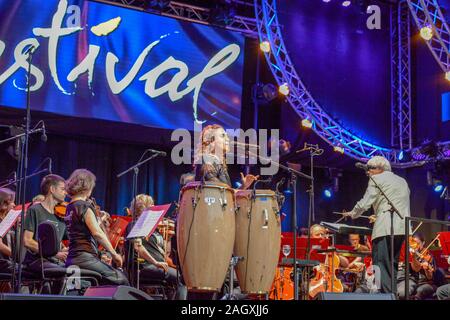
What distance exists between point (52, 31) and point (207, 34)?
2.68 metres

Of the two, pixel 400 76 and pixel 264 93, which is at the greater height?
pixel 400 76

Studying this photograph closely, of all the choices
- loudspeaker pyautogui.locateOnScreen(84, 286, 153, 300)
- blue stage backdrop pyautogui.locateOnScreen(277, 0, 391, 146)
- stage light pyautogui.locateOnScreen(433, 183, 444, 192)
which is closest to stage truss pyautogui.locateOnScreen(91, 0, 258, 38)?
blue stage backdrop pyautogui.locateOnScreen(277, 0, 391, 146)

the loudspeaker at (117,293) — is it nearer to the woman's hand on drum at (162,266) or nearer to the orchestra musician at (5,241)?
the orchestra musician at (5,241)

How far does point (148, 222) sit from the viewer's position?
238 inches

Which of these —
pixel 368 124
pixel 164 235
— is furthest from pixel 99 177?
pixel 368 124

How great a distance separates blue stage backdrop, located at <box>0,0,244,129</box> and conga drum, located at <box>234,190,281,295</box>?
467 cm

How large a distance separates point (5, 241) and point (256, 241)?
2825 millimetres

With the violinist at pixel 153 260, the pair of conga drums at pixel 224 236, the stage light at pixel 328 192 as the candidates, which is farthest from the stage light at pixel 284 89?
the pair of conga drums at pixel 224 236

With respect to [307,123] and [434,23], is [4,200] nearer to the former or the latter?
[307,123]

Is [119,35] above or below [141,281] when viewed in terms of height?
above

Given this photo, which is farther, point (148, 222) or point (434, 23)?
point (434, 23)

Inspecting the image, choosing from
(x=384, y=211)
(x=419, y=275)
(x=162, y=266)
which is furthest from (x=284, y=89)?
(x=162, y=266)
